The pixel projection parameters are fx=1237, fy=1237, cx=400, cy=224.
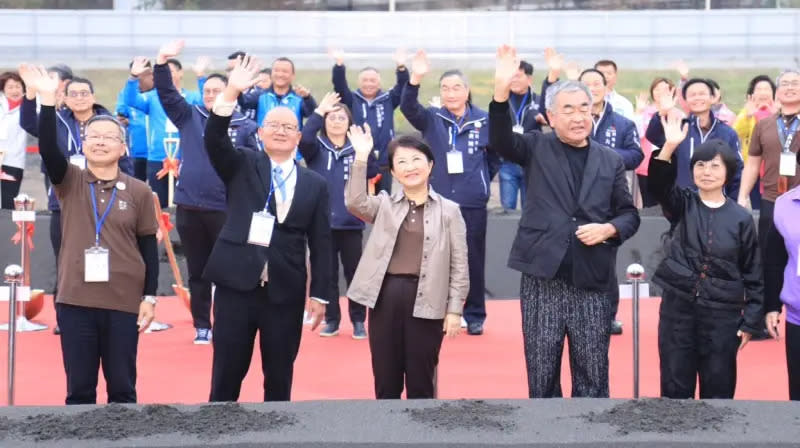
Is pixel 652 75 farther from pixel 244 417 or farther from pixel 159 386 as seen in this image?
pixel 244 417

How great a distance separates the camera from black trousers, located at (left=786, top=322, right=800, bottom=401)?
444cm

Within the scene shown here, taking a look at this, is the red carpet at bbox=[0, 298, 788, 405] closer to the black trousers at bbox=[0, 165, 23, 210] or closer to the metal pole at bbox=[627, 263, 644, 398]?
the metal pole at bbox=[627, 263, 644, 398]

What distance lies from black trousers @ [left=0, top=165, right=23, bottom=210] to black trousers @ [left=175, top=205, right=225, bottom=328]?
2.68 metres

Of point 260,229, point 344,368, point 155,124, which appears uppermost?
point 155,124

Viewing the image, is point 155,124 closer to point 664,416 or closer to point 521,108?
point 521,108

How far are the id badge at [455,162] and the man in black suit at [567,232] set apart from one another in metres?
2.18

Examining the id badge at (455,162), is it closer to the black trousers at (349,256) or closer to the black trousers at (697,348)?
the black trousers at (349,256)

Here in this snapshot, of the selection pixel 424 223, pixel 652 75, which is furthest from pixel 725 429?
pixel 652 75

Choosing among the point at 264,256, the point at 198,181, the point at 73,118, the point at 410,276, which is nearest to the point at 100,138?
the point at 264,256

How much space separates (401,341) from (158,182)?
449 centimetres

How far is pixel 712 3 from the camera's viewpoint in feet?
45.4

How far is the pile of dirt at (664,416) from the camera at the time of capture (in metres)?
3.12

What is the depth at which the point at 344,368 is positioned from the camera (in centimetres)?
628

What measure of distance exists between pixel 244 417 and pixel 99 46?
33.3 ft
